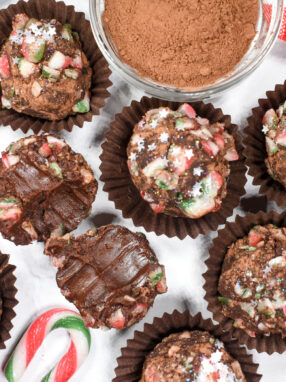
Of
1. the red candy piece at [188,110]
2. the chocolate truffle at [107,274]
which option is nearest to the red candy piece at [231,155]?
the red candy piece at [188,110]

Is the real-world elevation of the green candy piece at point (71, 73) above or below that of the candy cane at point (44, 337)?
above

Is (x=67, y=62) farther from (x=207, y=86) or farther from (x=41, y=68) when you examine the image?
(x=207, y=86)

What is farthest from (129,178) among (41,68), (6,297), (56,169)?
(6,297)

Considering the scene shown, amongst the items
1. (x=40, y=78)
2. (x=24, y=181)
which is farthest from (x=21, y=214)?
(x=40, y=78)

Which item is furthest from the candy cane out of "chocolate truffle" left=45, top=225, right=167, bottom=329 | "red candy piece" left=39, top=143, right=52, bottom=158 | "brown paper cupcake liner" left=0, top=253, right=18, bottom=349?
"red candy piece" left=39, top=143, right=52, bottom=158

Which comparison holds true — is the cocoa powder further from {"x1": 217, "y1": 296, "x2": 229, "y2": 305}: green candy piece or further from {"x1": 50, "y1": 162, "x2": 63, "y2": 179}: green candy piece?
{"x1": 217, "y1": 296, "x2": 229, "y2": 305}: green candy piece

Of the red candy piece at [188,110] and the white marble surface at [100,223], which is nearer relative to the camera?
the red candy piece at [188,110]

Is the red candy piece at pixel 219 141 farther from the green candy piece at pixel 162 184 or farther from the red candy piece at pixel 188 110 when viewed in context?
the green candy piece at pixel 162 184

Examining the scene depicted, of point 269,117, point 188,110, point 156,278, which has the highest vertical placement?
point 188,110
